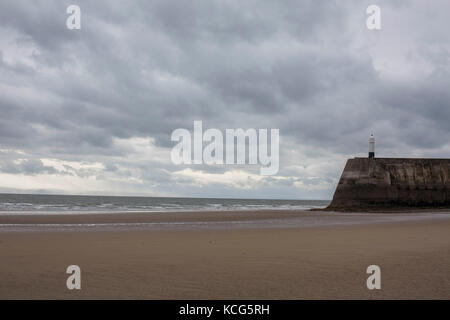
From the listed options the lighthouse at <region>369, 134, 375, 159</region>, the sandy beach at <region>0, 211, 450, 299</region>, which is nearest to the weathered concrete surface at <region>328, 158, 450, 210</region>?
the lighthouse at <region>369, 134, 375, 159</region>

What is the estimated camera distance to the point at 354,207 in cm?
4538

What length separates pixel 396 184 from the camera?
46531 millimetres

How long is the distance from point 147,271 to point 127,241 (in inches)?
213

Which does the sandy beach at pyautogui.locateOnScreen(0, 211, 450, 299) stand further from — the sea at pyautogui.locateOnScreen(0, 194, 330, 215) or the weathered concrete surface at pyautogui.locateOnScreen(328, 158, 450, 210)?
the weathered concrete surface at pyautogui.locateOnScreen(328, 158, 450, 210)

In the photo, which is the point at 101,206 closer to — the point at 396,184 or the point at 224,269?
the point at 396,184

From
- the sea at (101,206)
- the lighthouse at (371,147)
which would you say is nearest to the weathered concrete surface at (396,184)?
the lighthouse at (371,147)

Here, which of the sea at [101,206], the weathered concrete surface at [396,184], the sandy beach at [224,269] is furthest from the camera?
the weathered concrete surface at [396,184]

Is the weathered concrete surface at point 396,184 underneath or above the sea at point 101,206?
above

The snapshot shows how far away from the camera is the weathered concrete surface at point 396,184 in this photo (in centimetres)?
Result: 4600

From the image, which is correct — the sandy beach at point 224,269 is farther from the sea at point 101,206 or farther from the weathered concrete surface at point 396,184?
the weathered concrete surface at point 396,184

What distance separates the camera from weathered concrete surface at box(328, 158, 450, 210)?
46000 mm

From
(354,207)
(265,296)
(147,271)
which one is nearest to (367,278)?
(265,296)

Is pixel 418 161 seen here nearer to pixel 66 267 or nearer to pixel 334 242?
pixel 334 242

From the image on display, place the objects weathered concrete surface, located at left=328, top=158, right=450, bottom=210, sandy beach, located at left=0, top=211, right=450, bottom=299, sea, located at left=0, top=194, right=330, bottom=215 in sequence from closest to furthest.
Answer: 1. sandy beach, located at left=0, top=211, right=450, bottom=299
2. sea, located at left=0, top=194, right=330, bottom=215
3. weathered concrete surface, located at left=328, top=158, right=450, bottom=210
